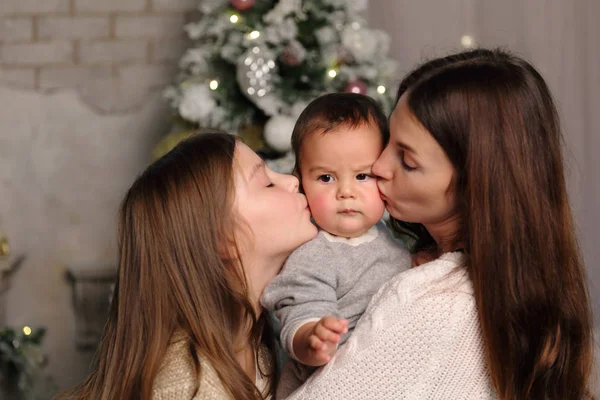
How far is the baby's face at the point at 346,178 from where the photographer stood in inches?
63.6

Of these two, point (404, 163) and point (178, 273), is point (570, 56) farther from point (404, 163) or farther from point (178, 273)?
point (178, 273)

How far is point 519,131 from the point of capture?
1438 mm

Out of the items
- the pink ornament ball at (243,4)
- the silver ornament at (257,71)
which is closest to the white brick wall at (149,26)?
the pink ornament ball at (243,4)

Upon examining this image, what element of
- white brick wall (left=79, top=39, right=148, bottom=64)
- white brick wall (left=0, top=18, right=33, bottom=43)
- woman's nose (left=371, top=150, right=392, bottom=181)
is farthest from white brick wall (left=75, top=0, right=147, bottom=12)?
woman's nose (left=371, top=150, right=392, bottom=181)

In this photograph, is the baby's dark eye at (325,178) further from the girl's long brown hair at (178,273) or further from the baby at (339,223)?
the girl's long brown hair at (178,273)

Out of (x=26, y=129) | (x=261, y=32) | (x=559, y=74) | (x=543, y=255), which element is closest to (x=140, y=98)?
(x=26, y=129)

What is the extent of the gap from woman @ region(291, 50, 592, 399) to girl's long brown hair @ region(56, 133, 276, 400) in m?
0.28

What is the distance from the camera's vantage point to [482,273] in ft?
4.70

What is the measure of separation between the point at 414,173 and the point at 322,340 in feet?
1.18

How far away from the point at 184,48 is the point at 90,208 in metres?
1.02

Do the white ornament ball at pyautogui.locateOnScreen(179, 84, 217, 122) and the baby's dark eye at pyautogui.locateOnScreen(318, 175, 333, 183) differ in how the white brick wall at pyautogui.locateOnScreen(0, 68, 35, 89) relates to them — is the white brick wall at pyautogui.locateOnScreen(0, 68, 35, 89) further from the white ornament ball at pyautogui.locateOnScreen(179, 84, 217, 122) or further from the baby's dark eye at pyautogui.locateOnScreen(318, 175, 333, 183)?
the baby's dark eye at pyautogui.locateOnScreen(318, 175, 333, 183)

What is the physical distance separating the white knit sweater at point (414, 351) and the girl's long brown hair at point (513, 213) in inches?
1.4

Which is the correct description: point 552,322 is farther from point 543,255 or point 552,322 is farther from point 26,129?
point 26,129

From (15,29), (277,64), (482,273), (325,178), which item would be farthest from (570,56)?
(15,29)
